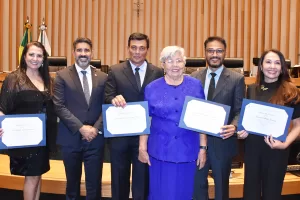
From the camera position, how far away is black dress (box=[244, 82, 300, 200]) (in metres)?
2.68

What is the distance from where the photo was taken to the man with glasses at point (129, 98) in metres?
3.00

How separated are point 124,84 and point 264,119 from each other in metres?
1.11

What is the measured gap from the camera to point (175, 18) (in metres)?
8.11

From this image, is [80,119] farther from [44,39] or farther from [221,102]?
[44,39]

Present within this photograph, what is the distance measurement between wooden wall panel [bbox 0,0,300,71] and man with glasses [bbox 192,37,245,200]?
5.30 metres

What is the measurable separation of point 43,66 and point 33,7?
5.40 metres

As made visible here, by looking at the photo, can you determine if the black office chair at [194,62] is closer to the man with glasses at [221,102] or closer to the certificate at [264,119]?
the man with glasses at [221,102]

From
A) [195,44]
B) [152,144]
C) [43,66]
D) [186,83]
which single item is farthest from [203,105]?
[195,44]

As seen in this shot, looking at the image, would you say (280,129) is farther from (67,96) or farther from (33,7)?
(33,7)

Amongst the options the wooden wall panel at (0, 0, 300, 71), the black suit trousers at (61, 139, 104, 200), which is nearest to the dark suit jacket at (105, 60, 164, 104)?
the black suit trousers at (61, 139, 104, 200)

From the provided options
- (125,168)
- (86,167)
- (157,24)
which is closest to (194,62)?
(125,168)

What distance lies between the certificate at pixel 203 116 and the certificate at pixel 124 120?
1.09 ft

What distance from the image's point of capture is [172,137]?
2518 millimetres

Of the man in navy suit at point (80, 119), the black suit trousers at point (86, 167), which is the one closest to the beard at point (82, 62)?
the man in navy suit at point (80, 119)
